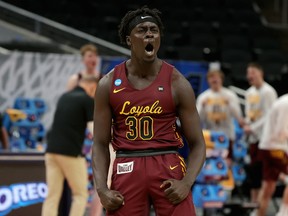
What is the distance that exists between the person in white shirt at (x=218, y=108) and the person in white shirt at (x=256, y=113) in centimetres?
25

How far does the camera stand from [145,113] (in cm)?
402

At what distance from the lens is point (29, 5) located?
18.0 metres

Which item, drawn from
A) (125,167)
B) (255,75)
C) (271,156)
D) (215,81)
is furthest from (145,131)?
(255,75)

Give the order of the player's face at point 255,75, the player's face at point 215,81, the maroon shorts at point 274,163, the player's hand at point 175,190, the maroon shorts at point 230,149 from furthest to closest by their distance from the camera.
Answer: the player's face at point 255,75 < the maroon shorts at point 230,149 < the player's face at point 215,81 < the maroon shorts at point 274,163 < the player's hand at point 175,190

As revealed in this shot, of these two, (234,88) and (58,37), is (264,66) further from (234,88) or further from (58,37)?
(58,37)

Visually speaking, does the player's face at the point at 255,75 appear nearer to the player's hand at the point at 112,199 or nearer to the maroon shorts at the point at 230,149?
the maroon shorts at the point at 230,149

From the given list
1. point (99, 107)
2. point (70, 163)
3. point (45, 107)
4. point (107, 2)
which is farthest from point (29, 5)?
point (99, 107)

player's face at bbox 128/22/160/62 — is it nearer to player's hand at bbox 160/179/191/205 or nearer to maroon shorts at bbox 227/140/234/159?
player's hand at bbox 160/179/191/205

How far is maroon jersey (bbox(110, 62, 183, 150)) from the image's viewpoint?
402cm

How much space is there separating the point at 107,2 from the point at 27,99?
8181 mm

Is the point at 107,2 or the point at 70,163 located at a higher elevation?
the point at 107,2

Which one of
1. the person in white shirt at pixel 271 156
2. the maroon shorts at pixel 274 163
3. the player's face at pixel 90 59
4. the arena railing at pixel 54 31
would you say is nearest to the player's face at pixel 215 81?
the person in white shirt at pixel 271 156

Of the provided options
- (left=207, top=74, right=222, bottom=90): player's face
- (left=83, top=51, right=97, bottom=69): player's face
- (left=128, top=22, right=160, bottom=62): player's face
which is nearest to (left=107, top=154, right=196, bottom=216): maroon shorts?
(left=128, top=22, right=160, bottom=62): player's face

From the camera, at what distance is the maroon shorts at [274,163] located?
9406 mm
